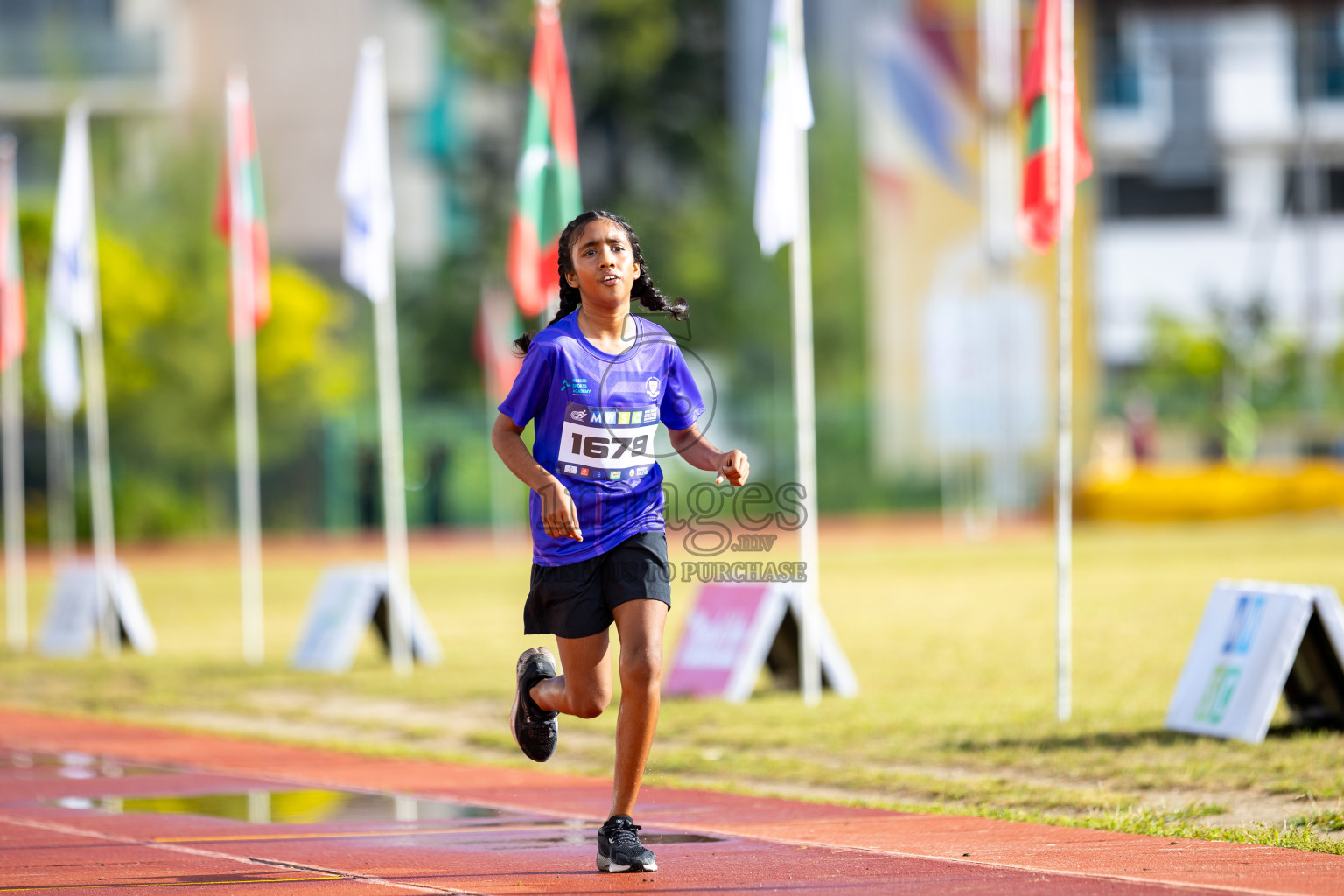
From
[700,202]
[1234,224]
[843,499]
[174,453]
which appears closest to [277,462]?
[174,453]

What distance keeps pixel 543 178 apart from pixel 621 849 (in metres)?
8.58

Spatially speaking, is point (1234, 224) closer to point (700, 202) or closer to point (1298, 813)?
point (700, 202)

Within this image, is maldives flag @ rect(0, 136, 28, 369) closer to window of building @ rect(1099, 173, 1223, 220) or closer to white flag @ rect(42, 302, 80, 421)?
white flag @ rect(42, 302, 80, 421)

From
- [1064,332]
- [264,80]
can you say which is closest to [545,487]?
[1064,332]

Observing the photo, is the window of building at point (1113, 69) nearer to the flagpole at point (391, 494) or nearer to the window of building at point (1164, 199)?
the window of building at point (1164, 199)

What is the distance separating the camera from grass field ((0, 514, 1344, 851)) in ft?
27.3

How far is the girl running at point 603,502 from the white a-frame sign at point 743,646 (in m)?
5.34

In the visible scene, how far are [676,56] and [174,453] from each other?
80.9ft

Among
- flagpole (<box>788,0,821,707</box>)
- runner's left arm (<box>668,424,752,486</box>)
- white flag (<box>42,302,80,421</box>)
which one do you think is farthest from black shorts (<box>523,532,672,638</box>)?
white flag (<box>42,302,80,421</box>)

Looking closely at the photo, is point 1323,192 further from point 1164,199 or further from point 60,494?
point 60,494

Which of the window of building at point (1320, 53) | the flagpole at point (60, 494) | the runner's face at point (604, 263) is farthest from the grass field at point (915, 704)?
the window of building at point (1320, 53)

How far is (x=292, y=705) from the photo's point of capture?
505 inches

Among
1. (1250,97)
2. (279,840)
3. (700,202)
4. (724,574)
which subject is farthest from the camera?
(1250,97)

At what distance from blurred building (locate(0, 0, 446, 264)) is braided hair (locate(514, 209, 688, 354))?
40.6 metres
